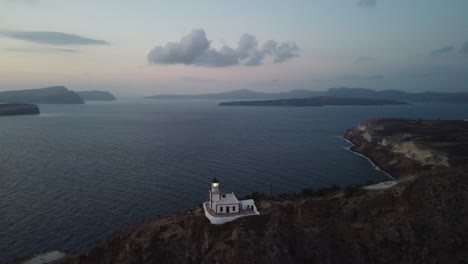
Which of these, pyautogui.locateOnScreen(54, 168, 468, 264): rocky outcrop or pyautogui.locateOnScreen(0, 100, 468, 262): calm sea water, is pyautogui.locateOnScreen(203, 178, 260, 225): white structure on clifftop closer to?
pyautogui.locateOnScreen(54, 168, 468, 264): rocky outcrop

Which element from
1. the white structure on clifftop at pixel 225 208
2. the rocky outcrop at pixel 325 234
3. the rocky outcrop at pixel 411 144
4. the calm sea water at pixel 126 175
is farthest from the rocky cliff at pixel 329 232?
the rocky outcrop at pixel 411 144

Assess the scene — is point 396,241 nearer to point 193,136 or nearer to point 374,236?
point 374,236

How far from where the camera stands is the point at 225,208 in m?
42.1

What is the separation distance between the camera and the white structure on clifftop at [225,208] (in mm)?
41062

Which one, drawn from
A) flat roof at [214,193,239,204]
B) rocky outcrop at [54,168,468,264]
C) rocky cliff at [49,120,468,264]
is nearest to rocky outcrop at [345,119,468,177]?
rocky cliff at [49,120,468,264]

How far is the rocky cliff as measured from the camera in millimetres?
38781

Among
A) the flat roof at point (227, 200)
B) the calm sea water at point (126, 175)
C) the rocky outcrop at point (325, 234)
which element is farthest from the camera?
the calm sea water at point (126, 175)

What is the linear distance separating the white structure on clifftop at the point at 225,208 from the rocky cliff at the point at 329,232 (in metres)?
0.89

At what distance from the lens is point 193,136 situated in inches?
5443

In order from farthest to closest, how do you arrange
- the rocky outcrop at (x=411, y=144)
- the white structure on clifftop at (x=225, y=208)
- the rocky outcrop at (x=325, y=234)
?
the rocky outcrop at (x=411, y=144), the white structure on clifftop at (x=225, y=208), the rocky outcrop at (x=325, y=234)

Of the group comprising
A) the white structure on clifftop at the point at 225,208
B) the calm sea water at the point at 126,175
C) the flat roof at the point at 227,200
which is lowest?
the calm sea water at the point at 126,175

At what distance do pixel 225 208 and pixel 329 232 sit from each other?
11739 millimetres

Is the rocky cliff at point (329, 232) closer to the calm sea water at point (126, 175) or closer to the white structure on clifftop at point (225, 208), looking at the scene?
the white structure on clifftop at point (225, 208)

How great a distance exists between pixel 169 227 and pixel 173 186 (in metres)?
27.5
